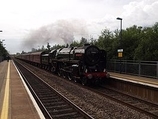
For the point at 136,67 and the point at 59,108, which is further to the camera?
the point at 136,67

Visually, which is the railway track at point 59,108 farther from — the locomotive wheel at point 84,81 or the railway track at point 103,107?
the locomotive wheel at point 84,81

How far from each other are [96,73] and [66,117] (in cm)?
898

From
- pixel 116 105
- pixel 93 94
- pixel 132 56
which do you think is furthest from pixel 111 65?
pixel 116 105

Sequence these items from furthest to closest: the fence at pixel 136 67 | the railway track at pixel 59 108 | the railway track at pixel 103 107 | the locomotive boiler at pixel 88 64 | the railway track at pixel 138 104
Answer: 1. the fence at pixel 136 67
2. the locomotive boiler at pixel 88 64
3. the railway track at pixel 138 104
4. the railway track at pixel 103 107
5. the railway track at pixel 59 108

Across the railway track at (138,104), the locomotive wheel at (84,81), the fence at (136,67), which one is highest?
the fence at (136,67)

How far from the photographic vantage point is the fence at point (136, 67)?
19.3 metres

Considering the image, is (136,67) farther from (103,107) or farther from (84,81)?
(103,107)

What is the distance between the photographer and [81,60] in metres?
Result: 19.0

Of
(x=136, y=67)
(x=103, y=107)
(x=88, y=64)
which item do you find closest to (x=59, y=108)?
(x=103, y=107)

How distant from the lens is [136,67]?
2159cm

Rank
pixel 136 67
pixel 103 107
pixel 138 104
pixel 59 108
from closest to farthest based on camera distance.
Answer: pixel 59 108, pixel 103 107, pixel 138 104, pixel 136 67

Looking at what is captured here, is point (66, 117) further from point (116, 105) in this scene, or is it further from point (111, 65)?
point (111, 65)

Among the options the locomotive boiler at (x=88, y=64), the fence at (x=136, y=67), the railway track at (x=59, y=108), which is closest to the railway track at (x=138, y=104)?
the locomotive boiler at (x=88, y=64)

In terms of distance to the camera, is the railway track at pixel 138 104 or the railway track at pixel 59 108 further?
the railway track at pixel 138 104
